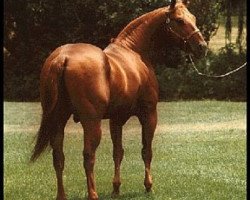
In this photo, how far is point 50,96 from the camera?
7.25 metres

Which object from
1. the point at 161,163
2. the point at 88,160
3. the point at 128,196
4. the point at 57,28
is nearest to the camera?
the point at 88,160

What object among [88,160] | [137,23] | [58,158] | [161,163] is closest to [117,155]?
[58,158]

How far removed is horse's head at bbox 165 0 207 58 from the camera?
8125 millimetres

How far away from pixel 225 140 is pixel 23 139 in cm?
493

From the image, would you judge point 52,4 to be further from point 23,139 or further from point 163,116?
point 23,139

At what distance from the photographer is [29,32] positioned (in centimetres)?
2748

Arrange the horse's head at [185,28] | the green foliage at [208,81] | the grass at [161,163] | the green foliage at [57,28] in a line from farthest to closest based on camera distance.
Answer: the green foliage at [208,81] → the green foliage at [57,28] → the grass at [161,163] → the horse's head at [185,28]

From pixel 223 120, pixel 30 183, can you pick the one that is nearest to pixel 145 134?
pixel 30 183

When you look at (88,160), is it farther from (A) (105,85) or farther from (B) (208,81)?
(B) (208,81)

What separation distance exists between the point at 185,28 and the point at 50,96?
6.67 feet

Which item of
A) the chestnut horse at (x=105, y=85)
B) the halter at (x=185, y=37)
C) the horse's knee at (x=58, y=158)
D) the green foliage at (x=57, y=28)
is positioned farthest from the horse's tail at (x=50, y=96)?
the green foliage at (x=57, y=28)

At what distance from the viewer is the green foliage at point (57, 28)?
822 inches

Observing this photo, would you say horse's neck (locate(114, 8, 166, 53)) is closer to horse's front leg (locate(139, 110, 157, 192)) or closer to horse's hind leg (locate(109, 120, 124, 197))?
horse's front leg (locate(139, 110, 157, 192))

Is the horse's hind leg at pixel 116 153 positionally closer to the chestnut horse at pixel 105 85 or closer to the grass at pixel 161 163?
the chestnut horse at pixel 105 85
